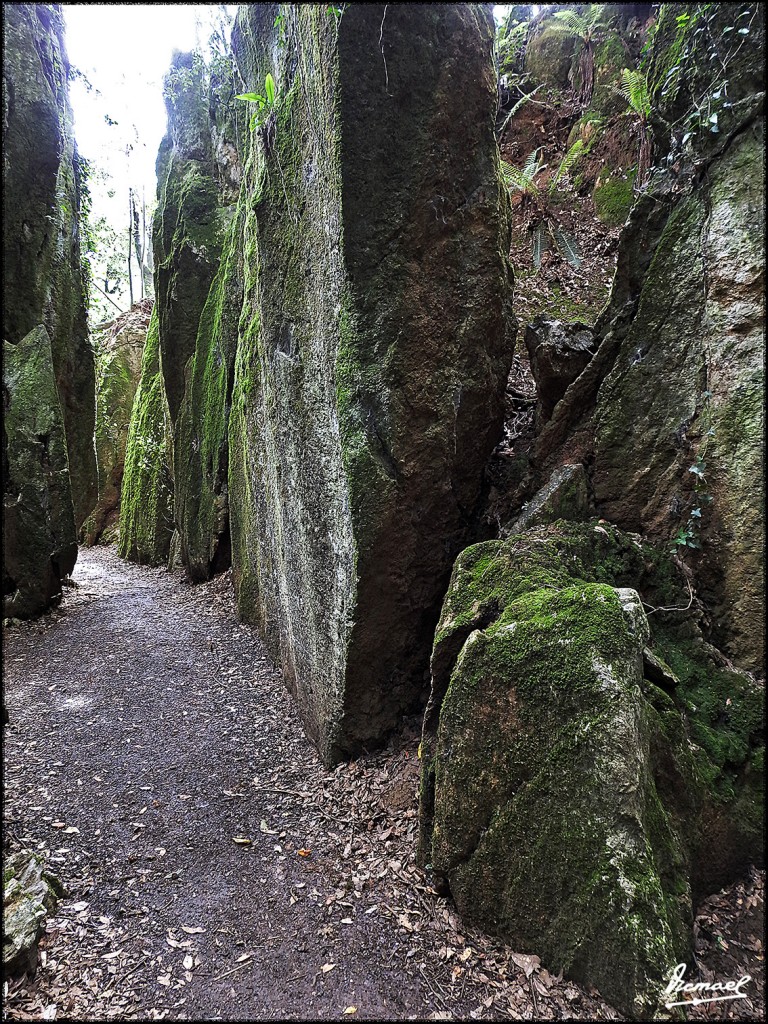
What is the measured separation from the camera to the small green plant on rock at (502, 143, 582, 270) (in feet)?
22.5

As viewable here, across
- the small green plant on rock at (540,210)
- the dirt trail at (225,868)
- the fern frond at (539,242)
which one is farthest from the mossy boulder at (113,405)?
the fern frond at (539,242)

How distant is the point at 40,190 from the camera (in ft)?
28.1

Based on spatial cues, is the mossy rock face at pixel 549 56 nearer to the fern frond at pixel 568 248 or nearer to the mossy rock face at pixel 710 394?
the fern frond at pixel 568 248

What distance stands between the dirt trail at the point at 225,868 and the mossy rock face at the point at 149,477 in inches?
289

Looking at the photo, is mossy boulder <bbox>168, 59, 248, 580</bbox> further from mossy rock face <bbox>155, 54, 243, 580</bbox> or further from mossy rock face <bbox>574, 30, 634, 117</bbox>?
mossy rock face <bbox>574, 30, 634, 117</bbox>

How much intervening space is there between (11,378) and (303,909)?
8.19 m

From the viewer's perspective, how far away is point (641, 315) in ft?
12.4

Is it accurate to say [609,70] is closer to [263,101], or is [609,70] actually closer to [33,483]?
[263,101]

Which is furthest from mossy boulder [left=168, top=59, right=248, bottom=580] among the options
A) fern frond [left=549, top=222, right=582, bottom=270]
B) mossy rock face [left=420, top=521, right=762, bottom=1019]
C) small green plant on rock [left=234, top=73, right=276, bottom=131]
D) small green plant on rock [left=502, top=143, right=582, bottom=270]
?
mossy rock face [left=420, top=521, right=762, bottom=1019]

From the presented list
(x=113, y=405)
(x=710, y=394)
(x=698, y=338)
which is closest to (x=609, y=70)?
(x=698, y=338)

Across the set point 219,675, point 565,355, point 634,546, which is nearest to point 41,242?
point 219,675

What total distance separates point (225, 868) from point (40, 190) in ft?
32.5

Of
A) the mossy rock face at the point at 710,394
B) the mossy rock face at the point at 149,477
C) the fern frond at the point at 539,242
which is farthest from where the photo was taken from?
the mossy rock face at the point at 149,477

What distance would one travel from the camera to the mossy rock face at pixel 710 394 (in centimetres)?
304
